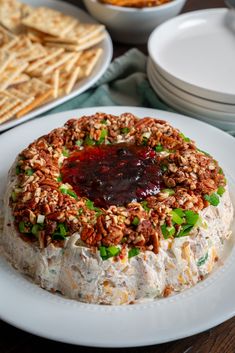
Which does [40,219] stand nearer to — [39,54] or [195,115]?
[195,115]

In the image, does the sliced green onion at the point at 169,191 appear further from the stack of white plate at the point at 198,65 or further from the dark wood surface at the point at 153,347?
the stack of white plate at the point at 198,65

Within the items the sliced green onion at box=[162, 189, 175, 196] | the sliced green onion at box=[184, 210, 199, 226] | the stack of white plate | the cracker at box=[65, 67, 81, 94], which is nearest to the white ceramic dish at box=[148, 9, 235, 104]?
the stack of white plate

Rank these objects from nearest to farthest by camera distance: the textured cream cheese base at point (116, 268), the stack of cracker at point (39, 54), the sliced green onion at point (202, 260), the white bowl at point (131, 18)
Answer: the textured cream cheese base at point (116, 268), the sliced green onion at point (202, 260), the stack of cracker at point (39, 54), the white bowl at point (131, 18)

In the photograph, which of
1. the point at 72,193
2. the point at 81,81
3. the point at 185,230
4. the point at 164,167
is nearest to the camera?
the point at 185,230

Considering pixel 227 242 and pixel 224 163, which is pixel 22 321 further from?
pixel 224 163

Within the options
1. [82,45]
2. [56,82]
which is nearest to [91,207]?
[56,82]

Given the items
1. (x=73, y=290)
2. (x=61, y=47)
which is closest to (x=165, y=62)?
(x=61, y=47)

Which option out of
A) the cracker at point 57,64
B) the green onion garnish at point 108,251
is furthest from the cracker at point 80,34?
the green onion garnish at point 108,251
